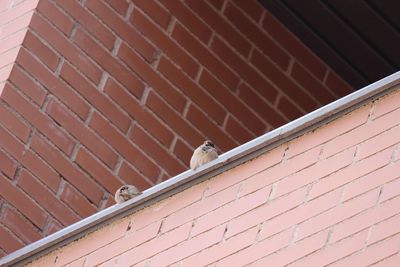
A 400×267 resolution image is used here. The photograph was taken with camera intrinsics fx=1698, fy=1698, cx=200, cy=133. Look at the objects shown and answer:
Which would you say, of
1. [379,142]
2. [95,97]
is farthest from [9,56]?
[379,142]

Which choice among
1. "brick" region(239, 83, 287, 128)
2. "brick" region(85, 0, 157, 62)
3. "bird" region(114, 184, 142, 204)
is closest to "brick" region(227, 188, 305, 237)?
"bird" region(114, 184, 142, 204)

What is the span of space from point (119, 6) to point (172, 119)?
58 cm

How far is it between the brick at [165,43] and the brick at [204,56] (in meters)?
0.04

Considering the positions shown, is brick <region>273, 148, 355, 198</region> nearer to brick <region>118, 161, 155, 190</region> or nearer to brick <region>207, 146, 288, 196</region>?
brick <region>207, 146, 288, 196</region>

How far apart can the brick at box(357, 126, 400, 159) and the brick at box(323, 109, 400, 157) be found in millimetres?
21

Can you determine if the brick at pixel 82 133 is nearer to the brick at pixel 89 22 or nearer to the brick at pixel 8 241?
the brick at pixel 89 22

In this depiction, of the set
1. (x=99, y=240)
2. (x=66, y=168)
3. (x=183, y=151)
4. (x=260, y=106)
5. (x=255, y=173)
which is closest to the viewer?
(x=255, y=173)

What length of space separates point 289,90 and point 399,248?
10.6ft

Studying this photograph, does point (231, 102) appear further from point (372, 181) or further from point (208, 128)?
point (372, 181)

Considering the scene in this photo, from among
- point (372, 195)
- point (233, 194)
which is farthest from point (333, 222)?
point (233, 194)

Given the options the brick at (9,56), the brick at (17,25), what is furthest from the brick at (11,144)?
the brick at (17,25)

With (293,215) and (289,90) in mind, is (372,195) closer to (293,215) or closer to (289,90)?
(293,215)

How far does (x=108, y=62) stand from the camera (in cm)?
771

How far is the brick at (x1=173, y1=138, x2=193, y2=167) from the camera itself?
7.80 m
